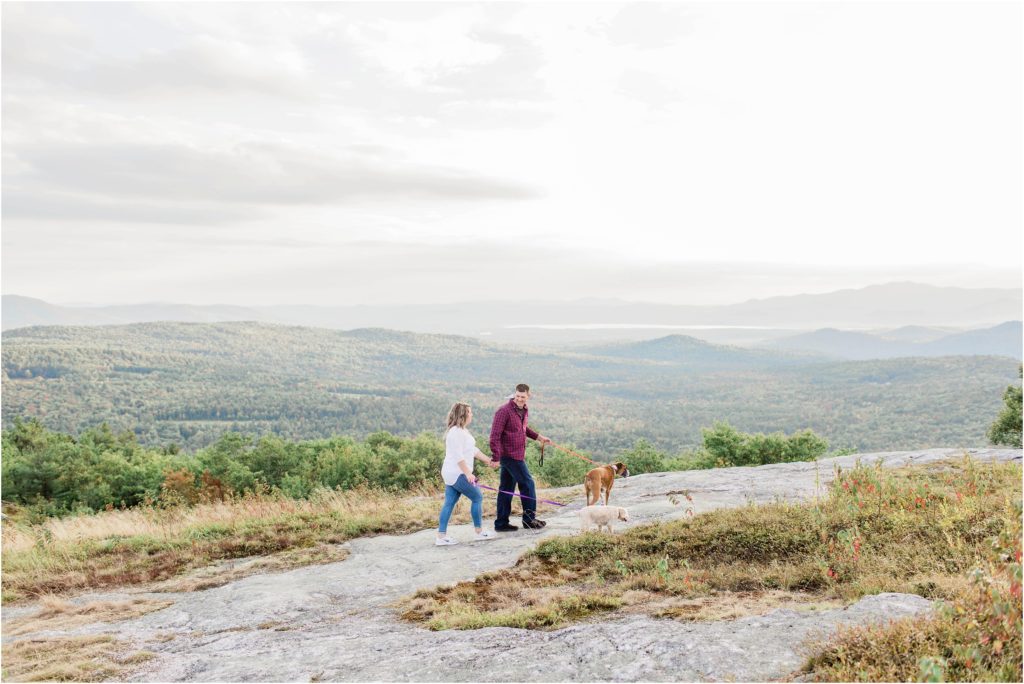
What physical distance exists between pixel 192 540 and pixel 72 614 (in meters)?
4.38

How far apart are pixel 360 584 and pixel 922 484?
30.7 ft

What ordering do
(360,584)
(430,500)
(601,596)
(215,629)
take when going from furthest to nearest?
(430,500) → (360,584) → (215,629) → (601,596)

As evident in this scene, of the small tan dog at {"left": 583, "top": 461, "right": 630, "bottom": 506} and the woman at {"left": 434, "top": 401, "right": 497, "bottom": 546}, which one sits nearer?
the woman at {"left": 434, "top": 401, "right": 497, "bottom": 546}

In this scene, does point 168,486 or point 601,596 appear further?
point 168,486

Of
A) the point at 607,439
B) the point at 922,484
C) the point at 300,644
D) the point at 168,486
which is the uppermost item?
the point at 922,484

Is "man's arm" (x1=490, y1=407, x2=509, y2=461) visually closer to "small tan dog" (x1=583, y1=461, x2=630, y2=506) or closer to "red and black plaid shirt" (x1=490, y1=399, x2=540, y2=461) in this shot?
"red and black plaid shirt" (x1=490, y1=399, x2=540, y2=461)

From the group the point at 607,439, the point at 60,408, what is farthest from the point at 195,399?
the point at 607,439

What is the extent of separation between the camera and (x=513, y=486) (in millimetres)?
12133

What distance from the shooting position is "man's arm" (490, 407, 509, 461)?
1160 cm

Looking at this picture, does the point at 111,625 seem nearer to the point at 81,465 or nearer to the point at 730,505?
the point at 730,505

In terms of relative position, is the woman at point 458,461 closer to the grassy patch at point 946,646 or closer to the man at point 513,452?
the man at point 513,452

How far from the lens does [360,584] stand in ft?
32.8

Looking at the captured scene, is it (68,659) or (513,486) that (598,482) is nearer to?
(513,486)

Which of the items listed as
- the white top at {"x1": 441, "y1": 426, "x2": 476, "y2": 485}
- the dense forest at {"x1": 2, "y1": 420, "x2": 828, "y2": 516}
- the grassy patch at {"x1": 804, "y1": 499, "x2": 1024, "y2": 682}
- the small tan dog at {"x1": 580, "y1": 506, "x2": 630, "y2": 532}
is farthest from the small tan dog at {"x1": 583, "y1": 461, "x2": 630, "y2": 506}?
the dense forest at {"x1": 2, "y1": 420, "x2": 828, "y2": 516}
